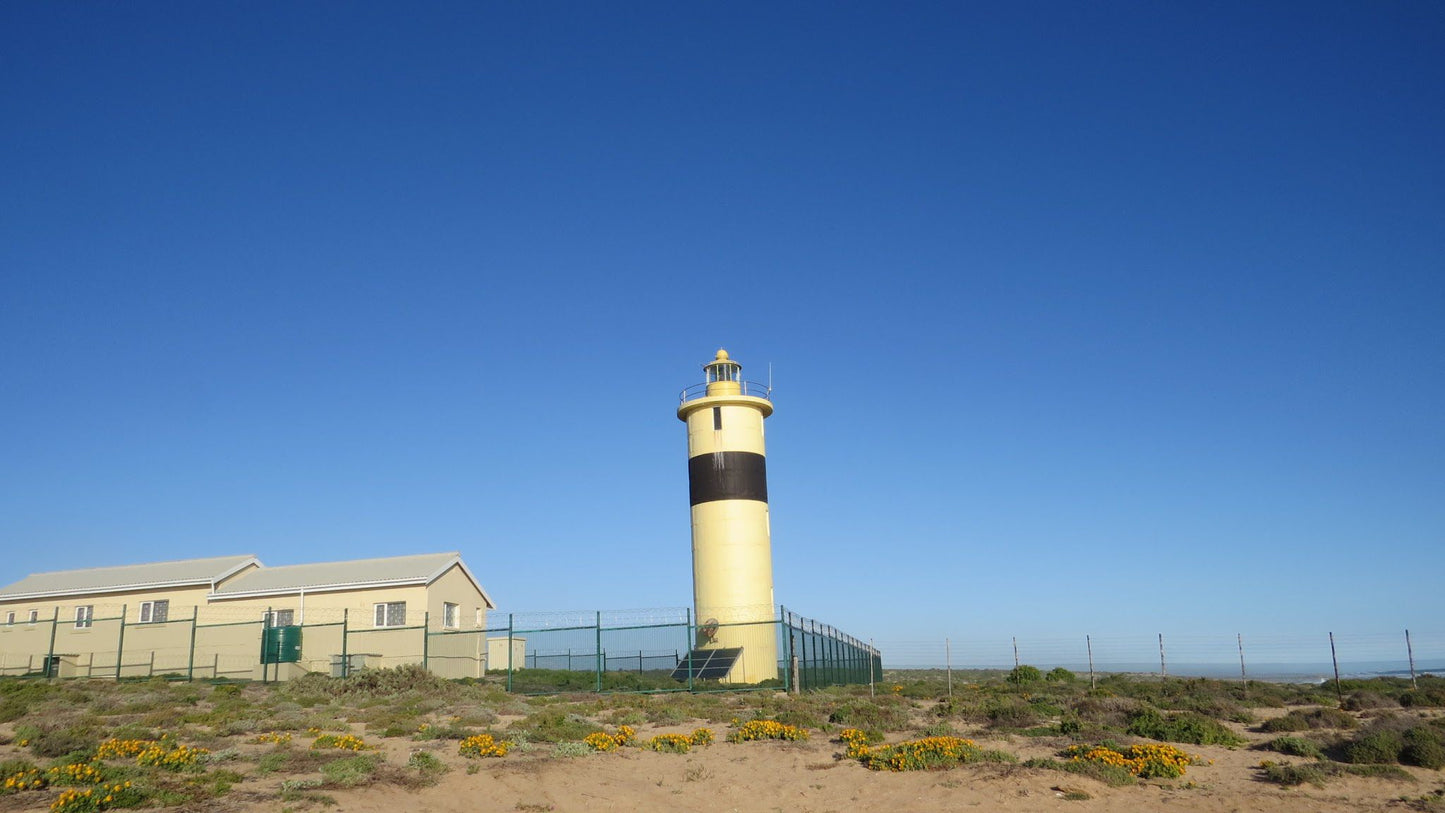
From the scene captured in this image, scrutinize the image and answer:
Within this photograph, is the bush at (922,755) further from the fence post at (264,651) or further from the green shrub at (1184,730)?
the fence post at (264,651)

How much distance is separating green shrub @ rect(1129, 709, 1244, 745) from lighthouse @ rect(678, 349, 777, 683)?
1232cm

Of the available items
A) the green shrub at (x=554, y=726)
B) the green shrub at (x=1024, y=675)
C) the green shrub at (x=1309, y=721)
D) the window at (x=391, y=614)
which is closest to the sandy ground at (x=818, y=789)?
the green shrub at (x=554, y=726)

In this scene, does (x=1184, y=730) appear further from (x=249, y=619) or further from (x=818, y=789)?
(x=249, y=619)

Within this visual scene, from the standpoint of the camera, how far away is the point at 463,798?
1378cm

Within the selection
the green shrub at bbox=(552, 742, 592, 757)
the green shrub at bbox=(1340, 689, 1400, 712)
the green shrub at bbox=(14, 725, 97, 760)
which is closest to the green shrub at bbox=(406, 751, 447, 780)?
the green shrub at bbox=(552, 742, 592, 757)

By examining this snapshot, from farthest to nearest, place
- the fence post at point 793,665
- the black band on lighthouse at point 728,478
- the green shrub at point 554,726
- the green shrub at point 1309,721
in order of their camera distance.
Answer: the black band on lighthouse at point 728,478 → the fence post at point 793,665 → the green shrub at point 1309,721 → the green shrub at point 554,726

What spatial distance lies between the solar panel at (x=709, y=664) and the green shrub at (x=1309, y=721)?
548 inches

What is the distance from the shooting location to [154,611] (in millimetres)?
36562

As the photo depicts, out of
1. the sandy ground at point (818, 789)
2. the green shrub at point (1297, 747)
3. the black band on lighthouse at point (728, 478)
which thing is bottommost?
the sandy ground at point (818, 789)

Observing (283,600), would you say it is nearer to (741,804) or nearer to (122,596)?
(122,596)

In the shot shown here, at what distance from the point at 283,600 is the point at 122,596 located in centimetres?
654

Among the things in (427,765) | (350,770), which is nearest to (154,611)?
(427,765)

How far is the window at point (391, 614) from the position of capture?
3416 cm

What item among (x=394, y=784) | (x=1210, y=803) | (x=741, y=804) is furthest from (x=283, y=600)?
(x=1210, y=803)
